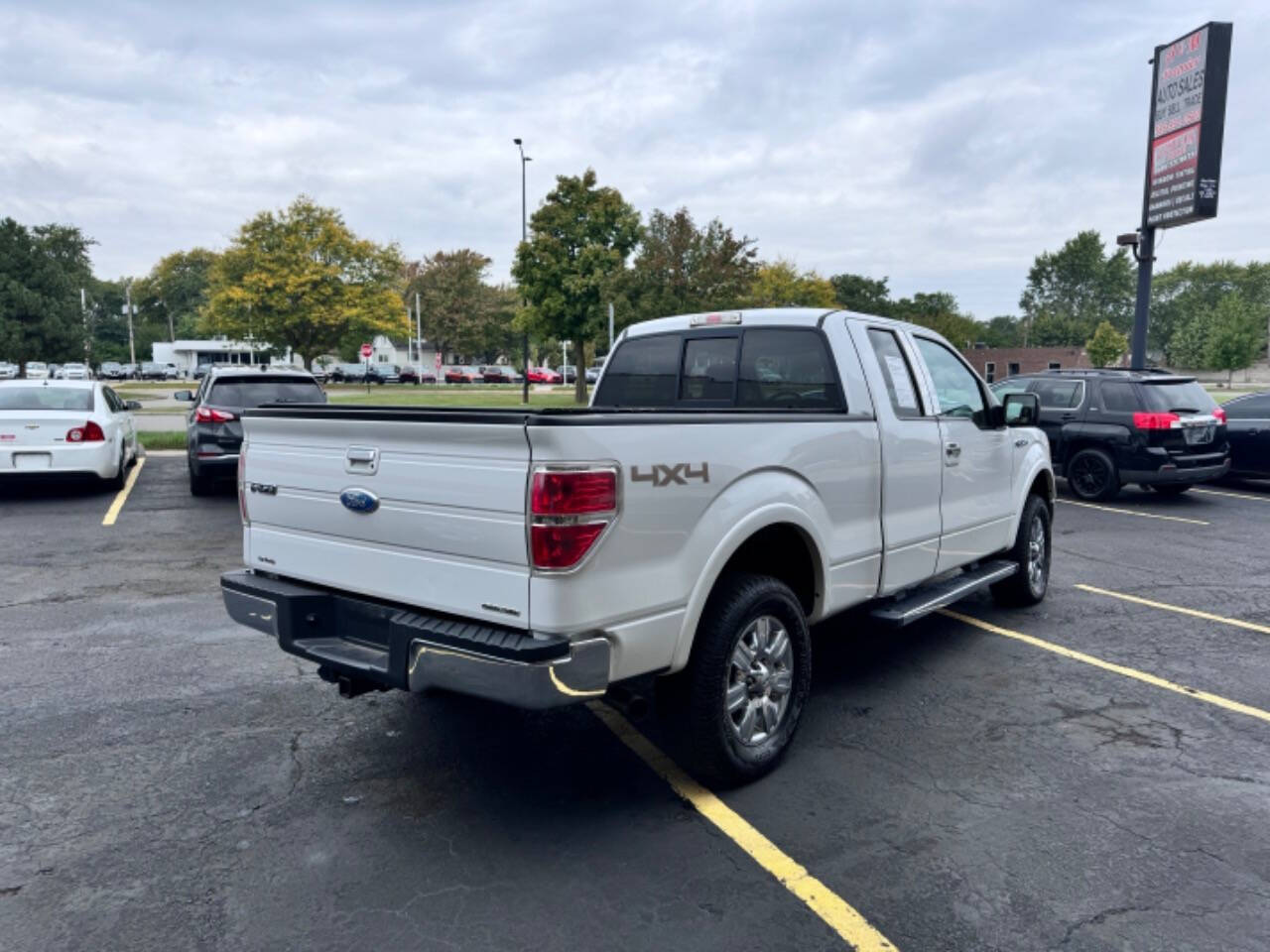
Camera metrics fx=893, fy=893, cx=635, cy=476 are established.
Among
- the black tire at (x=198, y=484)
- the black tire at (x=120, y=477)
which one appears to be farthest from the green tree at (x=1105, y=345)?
the black tire at (x=120, y=477)

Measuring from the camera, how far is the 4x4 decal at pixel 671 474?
309cm

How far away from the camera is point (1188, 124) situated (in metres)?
17.0

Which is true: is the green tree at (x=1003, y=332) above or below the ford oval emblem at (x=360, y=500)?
above

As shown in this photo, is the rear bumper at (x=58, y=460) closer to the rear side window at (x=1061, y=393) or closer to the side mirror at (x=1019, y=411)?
the side mirror at (x=1019, y=411)

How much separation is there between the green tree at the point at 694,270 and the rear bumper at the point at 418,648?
26.6 meters

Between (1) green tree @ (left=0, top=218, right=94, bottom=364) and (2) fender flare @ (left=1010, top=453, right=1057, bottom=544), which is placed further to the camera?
(1) green tree @ (left=0, top=218, right=94, bottom=364)

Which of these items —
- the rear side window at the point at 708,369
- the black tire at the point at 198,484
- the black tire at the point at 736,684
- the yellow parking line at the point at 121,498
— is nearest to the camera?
the black tire at the point at 736,684

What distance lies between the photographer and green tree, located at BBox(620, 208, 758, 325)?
29562mm

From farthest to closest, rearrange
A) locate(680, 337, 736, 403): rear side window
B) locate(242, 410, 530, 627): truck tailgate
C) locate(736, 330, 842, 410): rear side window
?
locate(680, 337, 736, 403): rear side window < locate(736, 330, 842, 410): rear side window < locate(242, 410, 530, 627): truck tailgate

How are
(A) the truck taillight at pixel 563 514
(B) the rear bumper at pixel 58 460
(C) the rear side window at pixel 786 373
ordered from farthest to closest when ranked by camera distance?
(B) the rear bumper at pixel 58 460 → (C) the rear side window at pixel 786 373 → (A) the truck taillight at pixel 563 514

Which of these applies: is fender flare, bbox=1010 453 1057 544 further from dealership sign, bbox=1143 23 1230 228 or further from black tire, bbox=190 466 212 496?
dealership sign, bbox=1143 23 1230 228

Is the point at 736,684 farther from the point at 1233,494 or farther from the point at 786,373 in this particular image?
the point at 1233,494

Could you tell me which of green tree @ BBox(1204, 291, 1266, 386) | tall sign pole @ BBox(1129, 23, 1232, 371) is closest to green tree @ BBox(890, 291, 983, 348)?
green tree @ BBox(1204, 291, 1266, 386)

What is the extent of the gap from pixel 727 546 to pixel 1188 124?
60.2 ft
